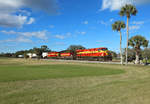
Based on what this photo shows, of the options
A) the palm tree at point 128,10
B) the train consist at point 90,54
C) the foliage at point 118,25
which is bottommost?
the train consist at point 90,54

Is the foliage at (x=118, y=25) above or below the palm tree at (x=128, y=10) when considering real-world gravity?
below

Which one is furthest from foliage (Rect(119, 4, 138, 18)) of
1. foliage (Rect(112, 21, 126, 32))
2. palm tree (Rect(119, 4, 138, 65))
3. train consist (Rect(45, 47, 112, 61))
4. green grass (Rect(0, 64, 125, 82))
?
green grass (Rect(0, 64, 125, 82))

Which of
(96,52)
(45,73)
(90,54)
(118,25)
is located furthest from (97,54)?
(45,73)

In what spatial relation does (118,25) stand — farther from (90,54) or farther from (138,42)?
(90,54)

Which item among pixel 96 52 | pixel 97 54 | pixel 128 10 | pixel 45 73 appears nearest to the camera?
pixel 45 73

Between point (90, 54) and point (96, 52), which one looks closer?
point (96, 52)

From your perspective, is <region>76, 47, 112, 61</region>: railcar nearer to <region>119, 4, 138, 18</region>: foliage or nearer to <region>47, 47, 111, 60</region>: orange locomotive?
<region>47, 47, 111, 60</region>: orange locomotive

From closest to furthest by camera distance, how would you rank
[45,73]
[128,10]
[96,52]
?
[45,73], [128,10], [96,52]

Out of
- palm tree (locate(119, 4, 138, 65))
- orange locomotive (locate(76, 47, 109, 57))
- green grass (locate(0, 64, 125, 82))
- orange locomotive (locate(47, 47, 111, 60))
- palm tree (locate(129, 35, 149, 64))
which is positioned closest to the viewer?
green grass (locate(0, 64, 125, 82))

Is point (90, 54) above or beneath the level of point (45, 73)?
above

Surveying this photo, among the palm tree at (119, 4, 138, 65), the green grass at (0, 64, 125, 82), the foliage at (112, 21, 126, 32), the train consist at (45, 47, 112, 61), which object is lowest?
the green grass at (0, 64, 125, 82)

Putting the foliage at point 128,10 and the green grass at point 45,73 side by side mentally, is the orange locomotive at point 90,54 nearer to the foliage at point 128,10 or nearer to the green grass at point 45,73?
the foliage at point 128,10

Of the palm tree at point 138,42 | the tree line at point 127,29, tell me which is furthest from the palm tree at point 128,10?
the palm tree at point 138,42

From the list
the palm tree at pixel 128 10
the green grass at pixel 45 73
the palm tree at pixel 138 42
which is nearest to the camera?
the green grass at pixel 45 73
